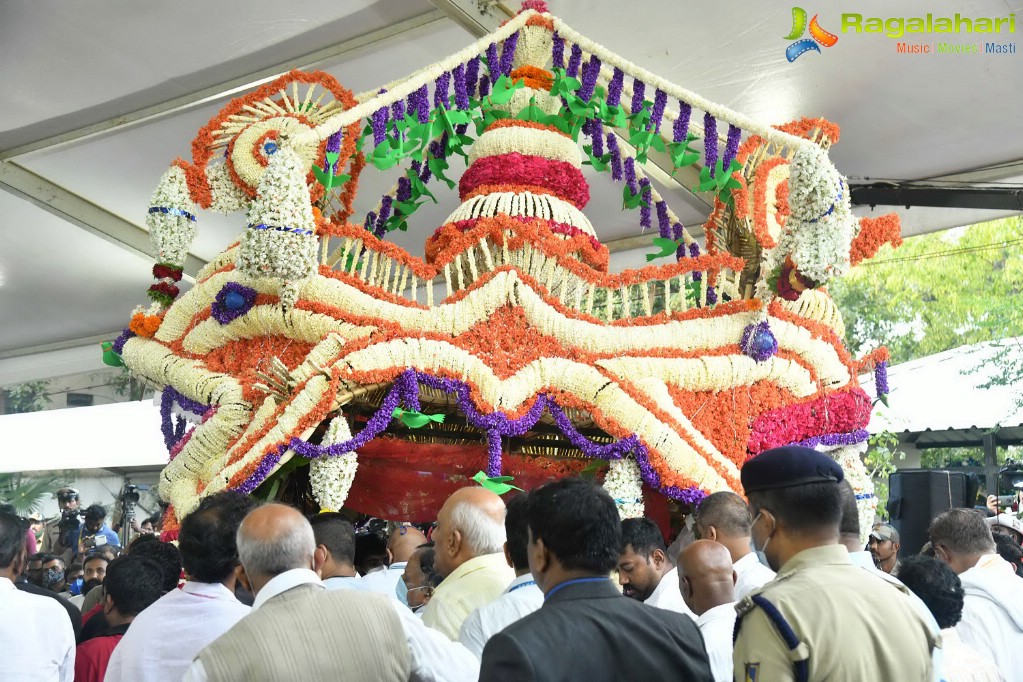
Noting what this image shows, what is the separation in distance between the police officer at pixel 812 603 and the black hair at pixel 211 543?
4.65 ft

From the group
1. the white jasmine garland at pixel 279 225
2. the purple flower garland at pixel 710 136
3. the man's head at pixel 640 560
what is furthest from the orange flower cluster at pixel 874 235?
the white jasmine garland at pixel 279 225

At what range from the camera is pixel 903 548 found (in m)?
8.22

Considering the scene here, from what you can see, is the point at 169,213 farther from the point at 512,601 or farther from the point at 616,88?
the point at 512,601

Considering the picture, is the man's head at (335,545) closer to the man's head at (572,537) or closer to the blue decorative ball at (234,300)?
the man's head at (572,537)

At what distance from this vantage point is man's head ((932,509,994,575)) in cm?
378

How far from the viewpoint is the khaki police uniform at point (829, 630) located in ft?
6.05

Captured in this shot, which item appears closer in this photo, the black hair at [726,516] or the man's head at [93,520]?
the black hair at [726,516]

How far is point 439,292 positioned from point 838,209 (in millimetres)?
6191

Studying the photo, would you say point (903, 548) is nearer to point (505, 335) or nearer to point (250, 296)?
point (505, 335)

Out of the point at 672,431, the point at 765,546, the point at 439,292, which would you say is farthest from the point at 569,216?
the point at 439,292

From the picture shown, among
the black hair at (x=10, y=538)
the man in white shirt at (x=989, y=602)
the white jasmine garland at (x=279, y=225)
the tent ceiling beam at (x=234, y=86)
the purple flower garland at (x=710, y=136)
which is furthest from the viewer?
the tent ceiling beam at (x=234, y=86)

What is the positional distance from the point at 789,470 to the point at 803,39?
17.2 ft

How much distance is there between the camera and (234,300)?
18.3 feet

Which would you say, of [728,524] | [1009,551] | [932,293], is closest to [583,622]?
[728,524]
